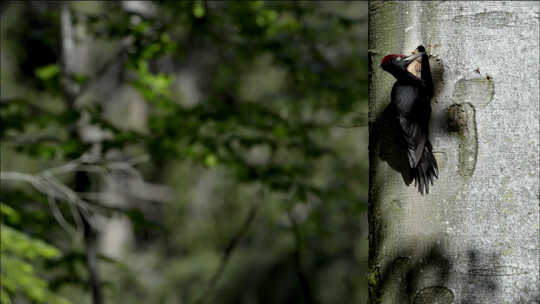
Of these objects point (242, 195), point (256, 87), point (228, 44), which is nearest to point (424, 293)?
point (228, 44)

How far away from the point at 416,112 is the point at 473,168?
5.6 inches

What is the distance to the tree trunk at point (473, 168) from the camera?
902 millimetres

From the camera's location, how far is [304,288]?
3488mm

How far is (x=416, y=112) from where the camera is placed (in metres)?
0.96

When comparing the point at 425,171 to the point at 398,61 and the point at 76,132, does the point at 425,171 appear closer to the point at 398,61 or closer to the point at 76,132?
the point at 398,61

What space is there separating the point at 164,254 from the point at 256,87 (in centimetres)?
446

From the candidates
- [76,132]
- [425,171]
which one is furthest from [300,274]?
[425,171]

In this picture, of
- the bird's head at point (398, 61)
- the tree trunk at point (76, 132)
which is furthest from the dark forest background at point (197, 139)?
the bird's head at point (398, 61)

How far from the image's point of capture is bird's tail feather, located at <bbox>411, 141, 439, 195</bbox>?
0.96 m

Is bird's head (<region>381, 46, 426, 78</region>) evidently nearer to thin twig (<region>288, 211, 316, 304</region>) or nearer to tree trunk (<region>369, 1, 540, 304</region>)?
tree trunk (<region>369, 1, 540, 304</region>)

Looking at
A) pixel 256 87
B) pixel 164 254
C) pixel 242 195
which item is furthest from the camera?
pixel 164 254

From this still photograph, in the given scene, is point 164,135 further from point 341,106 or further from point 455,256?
point 455,256

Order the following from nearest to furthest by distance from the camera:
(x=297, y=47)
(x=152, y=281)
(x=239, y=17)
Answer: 1. (x=239, y=17)
2. (x=297, y=47)
3. (x=152, y=281)

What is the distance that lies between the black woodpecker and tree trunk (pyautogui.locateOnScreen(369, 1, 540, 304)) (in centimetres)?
2
